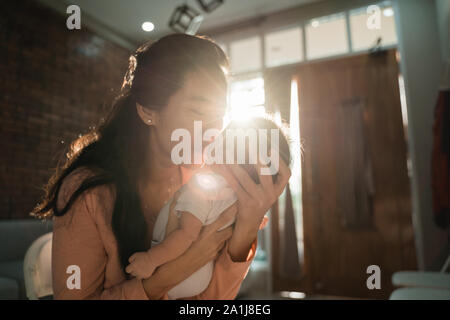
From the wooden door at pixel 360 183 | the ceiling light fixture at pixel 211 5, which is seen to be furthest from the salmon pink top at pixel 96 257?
the wooden door at pixel 360 183

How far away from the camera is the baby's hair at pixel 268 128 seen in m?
0.31

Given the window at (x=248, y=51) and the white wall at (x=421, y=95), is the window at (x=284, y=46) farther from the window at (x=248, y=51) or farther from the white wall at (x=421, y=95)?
the white wall at (x=421, y=95)

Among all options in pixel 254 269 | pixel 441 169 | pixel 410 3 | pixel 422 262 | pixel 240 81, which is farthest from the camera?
pixel 254 269

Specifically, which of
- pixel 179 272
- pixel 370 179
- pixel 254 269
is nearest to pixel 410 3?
pixel 370 179

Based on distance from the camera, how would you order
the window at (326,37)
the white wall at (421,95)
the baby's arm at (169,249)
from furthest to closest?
the window at (326,37) → the white wall at (421,95) → the baby's arm at (169,249)

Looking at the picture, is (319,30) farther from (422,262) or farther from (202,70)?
(202,70)

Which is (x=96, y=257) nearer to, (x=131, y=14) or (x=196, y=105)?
(x=196, y=105)

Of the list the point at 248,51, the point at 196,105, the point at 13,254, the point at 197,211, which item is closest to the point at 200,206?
the point at 197,211

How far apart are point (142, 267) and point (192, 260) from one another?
0.17 ft

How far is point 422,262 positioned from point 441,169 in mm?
873

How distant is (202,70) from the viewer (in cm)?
32

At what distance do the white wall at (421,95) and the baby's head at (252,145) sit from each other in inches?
96.5

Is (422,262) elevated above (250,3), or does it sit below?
below

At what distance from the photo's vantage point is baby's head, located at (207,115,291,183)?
0.30m
